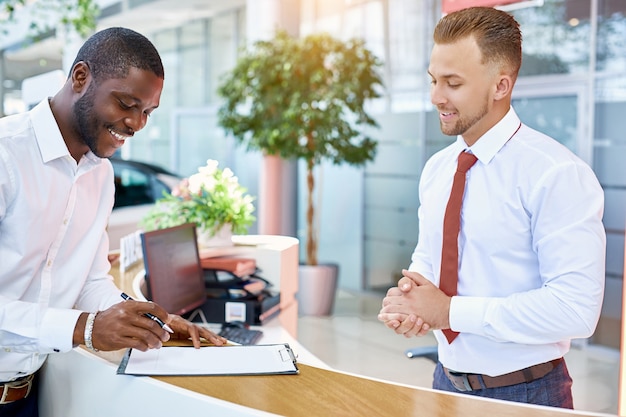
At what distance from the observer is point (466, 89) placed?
181 centimetres

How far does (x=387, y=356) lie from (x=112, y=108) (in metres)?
4.19

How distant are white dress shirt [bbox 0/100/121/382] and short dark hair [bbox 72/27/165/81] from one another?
0.15 metres

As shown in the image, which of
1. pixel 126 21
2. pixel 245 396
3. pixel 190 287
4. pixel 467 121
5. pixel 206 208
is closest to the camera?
pixel 245 396

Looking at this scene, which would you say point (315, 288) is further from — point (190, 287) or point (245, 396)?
point (245, 396)

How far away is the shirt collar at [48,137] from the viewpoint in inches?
64.0

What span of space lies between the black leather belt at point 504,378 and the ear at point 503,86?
68cm

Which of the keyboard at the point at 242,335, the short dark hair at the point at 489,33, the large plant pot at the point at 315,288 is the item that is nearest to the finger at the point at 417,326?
the short dark hair at the point at 489,33

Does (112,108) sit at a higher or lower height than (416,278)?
higher

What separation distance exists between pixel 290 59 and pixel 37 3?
7.95 feet

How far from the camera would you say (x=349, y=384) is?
1.52 meters

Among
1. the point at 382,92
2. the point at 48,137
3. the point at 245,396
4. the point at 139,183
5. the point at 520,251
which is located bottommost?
the point at 245,396

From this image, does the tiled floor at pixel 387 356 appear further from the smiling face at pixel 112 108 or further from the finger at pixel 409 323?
the smiling face at pixel 112 108

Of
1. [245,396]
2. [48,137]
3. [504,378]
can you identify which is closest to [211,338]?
[245,396]

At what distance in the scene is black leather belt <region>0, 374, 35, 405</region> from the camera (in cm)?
164
